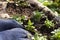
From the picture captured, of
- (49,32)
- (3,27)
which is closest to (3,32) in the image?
(3,27)

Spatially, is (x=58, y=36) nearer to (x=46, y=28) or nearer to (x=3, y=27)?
(x=46, y=28)

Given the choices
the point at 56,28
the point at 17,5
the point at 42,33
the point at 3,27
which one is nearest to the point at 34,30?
the point at 42,33

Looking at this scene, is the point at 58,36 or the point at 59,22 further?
the point at 59,22

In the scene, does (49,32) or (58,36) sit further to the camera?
(49,32)

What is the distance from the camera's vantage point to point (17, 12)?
4023 millimetres

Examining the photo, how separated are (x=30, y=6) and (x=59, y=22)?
3.01 feet

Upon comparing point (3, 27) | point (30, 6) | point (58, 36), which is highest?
point (30, 6)

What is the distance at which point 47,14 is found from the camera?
155 inches

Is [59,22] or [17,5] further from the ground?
[17,5]

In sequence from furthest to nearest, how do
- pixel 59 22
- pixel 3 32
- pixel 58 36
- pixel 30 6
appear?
pixel 30 6 → pixel 59 22 → pixel 58 36 → pixel 3 32

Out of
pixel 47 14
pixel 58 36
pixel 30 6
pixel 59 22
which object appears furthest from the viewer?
pixel 30 6

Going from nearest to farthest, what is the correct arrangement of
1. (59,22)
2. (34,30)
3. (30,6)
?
(34,30) < (59,22) < (30,6)

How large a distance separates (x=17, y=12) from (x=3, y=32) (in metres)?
1.38

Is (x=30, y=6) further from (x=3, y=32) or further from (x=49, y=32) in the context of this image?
(x=3, y=32)
